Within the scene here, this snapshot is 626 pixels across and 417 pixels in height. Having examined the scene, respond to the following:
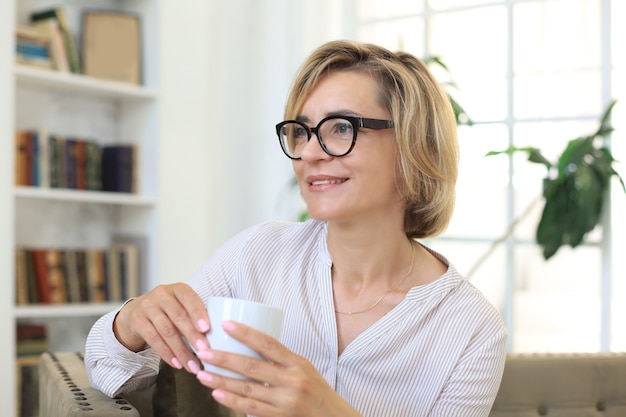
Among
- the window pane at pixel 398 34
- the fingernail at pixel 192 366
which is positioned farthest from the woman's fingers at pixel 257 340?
the window pane at pixel 398 34

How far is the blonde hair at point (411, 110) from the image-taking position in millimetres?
1526

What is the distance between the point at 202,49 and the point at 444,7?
1196mm

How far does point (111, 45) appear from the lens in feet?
11.4

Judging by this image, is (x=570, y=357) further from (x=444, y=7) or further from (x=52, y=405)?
(x=444, y=7)

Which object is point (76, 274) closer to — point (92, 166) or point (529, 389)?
point (92, 166)

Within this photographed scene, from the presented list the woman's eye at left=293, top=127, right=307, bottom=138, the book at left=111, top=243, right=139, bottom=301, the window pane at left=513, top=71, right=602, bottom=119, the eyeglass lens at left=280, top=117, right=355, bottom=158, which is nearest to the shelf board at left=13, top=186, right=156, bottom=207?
the book at left=111, top=243, right=139, bottom=301

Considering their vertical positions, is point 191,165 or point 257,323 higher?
point 191,165

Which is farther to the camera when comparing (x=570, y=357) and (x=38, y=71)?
(x=38, y=71)

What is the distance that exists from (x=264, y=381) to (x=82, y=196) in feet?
8.17

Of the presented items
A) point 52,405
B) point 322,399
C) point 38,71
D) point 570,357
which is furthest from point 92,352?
point 38,71

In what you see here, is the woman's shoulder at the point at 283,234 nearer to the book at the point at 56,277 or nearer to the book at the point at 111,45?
the book at the point at 56,277

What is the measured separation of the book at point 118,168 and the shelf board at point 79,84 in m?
0.25

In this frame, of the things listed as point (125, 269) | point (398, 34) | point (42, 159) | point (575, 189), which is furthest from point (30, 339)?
point (575, 189)

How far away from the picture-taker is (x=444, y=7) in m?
3.63
